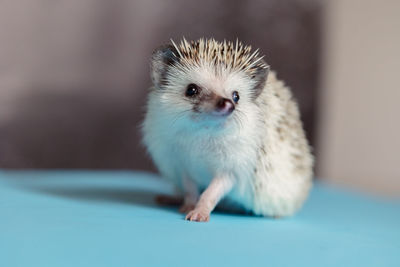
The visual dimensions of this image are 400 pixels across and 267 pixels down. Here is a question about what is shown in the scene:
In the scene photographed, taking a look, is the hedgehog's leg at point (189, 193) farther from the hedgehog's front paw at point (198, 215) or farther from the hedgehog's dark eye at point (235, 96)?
the hedgehog's dark eye at point (235, 96)

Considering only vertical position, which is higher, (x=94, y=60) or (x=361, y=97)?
(x=361, y=97)

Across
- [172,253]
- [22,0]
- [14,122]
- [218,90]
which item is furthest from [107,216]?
[22,0]

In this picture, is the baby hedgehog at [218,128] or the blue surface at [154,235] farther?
the baby hedgehog at [218,128]

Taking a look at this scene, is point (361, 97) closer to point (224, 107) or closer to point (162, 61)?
point (162, 61)

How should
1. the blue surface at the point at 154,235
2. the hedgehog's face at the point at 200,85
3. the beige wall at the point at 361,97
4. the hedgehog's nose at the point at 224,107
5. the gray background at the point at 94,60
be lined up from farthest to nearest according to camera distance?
the beige wall at the point at 361,97 → the gray background at the point at 94,60 → the hedgehog's face at the point at 200,85 → the hedgehog's nose at the point at 224,107 → the blue surface at the point at 154,235

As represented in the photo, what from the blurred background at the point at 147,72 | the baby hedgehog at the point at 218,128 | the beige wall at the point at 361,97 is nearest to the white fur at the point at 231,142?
the baby hedgehog at the point at 218,128

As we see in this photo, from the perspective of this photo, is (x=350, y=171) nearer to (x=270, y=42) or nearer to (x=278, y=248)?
(x=270, y=42)

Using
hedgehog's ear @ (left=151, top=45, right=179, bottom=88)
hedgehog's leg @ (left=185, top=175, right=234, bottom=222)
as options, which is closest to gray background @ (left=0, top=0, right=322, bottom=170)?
hedgehog's ear @ (left=151, top=45, right=179, bottom=88)

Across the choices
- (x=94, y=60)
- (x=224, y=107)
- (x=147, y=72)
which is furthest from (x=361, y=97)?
(x=224, y=107)
